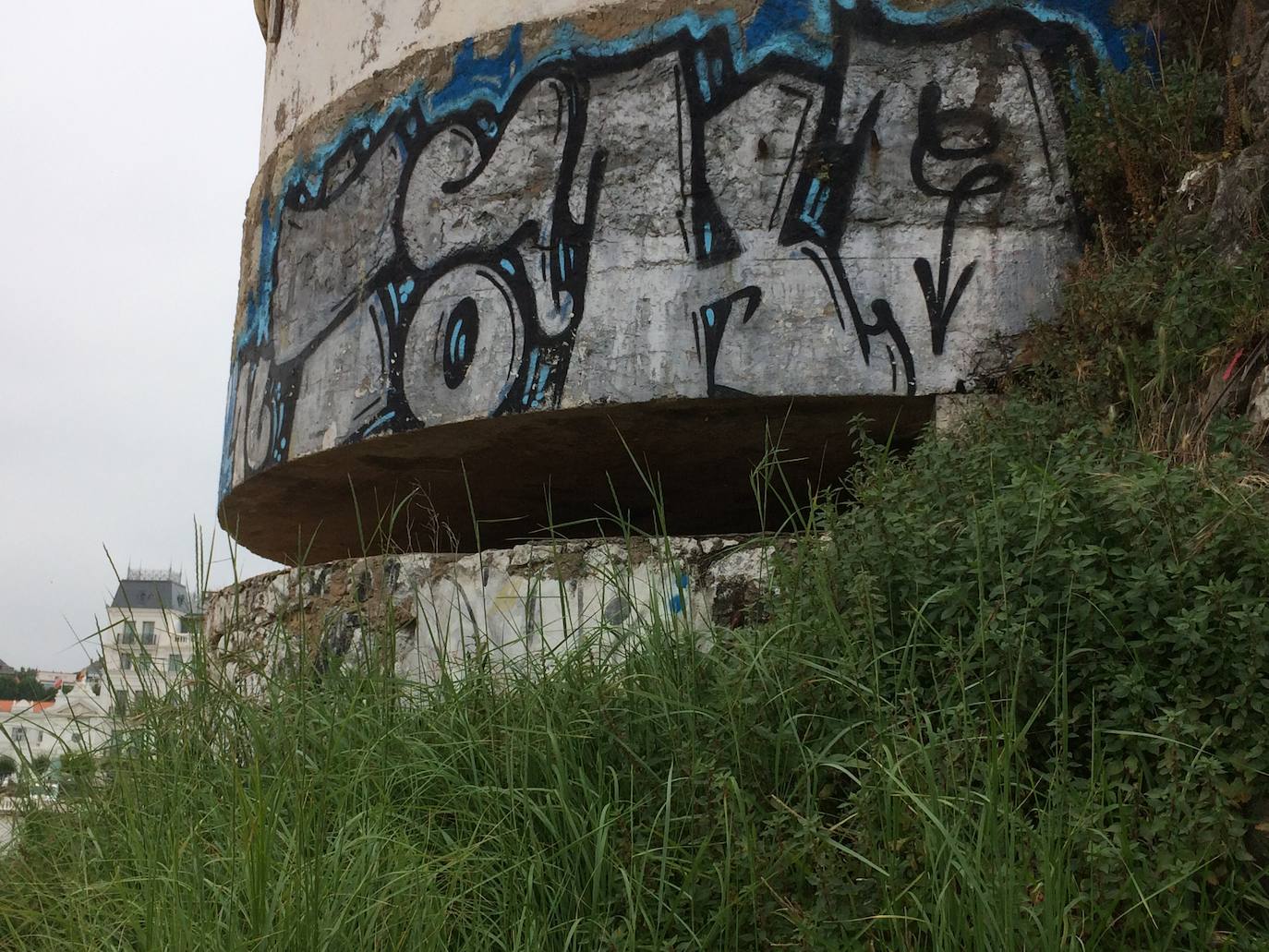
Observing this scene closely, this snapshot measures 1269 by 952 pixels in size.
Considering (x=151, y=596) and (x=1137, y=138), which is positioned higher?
(x=1137, y=138)

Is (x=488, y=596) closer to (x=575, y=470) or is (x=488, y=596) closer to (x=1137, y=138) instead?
(x=575, y=470)

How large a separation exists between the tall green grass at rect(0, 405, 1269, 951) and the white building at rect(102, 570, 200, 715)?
0.24 metres

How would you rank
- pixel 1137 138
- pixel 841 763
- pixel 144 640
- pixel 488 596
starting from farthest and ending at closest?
pixel 488 596 < pixel 1137 138 < pixel 144 640 < pixel 841 763

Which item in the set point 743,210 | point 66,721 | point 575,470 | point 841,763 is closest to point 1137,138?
point 743,210

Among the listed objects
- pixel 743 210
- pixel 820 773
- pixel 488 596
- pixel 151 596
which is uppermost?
pixel 743 210

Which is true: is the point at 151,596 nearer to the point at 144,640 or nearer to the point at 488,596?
the point at 144,640

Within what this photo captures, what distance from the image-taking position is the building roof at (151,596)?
141 inches

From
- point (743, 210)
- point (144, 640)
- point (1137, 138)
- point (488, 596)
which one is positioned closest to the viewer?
point (144, 640)

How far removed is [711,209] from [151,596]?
225 centimetres

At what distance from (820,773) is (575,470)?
2.45 meters

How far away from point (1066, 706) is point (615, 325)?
2.32 metres

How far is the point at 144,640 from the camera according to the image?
361 centimetres

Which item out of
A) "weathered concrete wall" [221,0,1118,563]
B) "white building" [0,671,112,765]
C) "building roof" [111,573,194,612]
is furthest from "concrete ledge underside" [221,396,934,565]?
"white building" [0,671,112,765]

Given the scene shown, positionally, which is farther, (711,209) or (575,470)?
(575,470)
